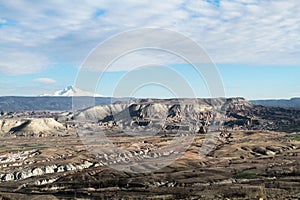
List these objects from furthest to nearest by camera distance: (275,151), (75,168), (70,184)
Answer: (275,151)
(75,168)
(70,184)

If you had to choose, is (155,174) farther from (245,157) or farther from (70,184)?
(245,157)

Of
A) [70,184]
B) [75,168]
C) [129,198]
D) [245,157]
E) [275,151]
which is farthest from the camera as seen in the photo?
[275,151]

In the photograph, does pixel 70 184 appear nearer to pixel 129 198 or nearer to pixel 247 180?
pixel 129 198

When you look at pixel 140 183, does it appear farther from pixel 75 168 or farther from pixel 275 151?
pixel 275 151

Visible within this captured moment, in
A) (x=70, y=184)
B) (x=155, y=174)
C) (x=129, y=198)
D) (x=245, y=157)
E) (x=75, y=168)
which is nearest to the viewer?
(x=129, y=198)

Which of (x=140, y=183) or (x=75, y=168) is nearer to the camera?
(x=140, y=183)

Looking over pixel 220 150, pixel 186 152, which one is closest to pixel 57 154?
pixel 186 152

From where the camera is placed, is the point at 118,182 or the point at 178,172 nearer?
the point at 118,182

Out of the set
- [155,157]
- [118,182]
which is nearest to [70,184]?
[118,182]

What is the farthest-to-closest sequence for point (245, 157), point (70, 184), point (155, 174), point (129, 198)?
point (245, 157) < point (155, 174) < point (70, 184) < point (129, 198)
